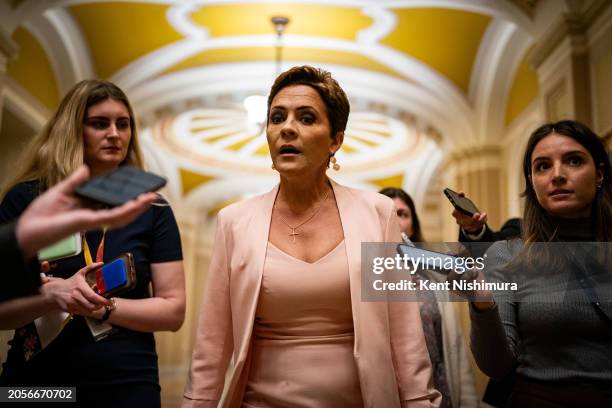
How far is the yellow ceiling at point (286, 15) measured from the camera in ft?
25.2

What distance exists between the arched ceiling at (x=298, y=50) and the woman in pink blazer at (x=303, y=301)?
214 inches

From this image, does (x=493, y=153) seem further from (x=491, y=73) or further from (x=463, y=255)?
(x=463, y=255)

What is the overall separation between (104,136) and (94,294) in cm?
66

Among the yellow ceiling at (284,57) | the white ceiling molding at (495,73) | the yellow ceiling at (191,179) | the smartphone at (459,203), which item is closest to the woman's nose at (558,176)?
the smartphone at (459,203)

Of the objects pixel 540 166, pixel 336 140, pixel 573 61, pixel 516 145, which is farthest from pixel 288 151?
pixel 516 145

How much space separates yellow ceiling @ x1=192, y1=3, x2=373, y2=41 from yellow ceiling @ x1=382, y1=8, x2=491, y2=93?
542 mm

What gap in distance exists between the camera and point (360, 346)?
5.87ft

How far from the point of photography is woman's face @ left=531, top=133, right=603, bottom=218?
2.02 meters

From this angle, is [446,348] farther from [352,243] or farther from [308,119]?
[308,119]

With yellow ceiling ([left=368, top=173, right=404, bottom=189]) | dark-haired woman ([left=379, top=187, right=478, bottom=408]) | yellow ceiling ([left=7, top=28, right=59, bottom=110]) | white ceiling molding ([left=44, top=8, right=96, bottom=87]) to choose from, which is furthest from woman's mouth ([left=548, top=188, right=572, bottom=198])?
yellow ceiling ([left=368, top=173, right=404, bottom=189])

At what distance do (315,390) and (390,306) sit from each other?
1.16ft

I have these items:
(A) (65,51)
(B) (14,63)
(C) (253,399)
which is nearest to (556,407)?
(C) (253,399)

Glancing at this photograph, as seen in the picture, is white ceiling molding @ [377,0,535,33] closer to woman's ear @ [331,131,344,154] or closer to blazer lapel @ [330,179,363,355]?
woman's ear @ [331,131,344,154]

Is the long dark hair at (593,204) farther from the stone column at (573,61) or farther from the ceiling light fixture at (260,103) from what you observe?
the ceiling light fixture at (260,103)
